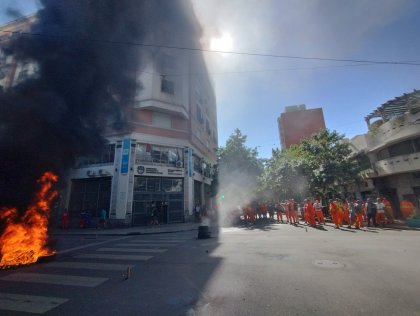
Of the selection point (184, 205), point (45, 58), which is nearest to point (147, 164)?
point (184, 205)

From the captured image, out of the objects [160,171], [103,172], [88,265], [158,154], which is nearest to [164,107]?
[158,154]

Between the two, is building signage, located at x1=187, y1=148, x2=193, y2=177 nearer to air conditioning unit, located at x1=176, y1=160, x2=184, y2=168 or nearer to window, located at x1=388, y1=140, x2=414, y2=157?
air conditioning unit, located at x1=176, y1=160, x2=184, y2=168

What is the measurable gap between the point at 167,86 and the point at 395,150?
21.1 m

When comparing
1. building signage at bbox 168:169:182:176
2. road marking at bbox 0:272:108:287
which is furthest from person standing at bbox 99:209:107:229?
road marking at bbox 0:272:108:287

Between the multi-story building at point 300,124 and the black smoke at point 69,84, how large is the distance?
49009mm

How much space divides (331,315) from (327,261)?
2.97 metres

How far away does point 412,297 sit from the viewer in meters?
3.58

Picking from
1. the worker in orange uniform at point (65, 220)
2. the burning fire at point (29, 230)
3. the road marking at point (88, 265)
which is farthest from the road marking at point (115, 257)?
the worker in orange uniform at point (65, 220)

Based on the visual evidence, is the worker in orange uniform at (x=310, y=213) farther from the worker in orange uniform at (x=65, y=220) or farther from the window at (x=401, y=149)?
the worker in orange uniform at (x=65, y=220)

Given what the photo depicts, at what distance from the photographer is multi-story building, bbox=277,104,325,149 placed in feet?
177

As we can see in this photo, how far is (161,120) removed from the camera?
22781 millimetres

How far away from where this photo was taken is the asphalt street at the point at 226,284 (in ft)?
11.4

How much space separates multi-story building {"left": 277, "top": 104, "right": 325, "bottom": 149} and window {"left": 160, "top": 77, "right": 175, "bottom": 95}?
127 feet

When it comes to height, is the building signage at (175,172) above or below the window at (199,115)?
below
